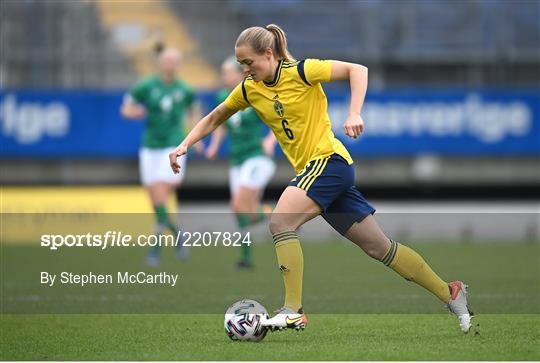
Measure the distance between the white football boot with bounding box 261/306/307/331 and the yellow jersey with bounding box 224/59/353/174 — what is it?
1023 mm

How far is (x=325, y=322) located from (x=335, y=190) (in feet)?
4.82

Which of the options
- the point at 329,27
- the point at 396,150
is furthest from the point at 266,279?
the point at 329,27

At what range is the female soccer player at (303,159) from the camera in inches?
285

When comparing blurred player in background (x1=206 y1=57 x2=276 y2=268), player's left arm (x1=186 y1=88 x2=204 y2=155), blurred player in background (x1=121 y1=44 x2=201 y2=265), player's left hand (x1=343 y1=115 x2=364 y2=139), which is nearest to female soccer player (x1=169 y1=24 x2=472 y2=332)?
player's left hand (x1=343 y1=115 x2=364 y2=139)

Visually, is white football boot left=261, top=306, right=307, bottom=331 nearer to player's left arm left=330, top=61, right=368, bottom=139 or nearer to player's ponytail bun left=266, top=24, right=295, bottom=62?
player's left arm left=330, top=61, right=368, bottom=139

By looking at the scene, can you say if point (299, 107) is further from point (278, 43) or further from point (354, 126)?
point (354, 126)

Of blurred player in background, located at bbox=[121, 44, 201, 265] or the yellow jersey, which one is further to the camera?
blurred player in background, located at bbox=[121, 44, 201, 265]

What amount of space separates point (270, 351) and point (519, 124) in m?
16.5

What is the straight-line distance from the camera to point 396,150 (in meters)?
22.6

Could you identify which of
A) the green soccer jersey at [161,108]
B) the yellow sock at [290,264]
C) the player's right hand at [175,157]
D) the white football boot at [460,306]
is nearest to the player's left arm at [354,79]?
the yellow sock at [290,264]

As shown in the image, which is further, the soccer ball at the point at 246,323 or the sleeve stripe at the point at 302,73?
the sleeve stripe at the point at 302,73

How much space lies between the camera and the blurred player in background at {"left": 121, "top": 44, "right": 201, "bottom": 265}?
14.6 m

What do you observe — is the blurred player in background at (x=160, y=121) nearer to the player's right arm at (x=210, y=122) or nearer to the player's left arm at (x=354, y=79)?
the player's right arm at (x=210, y=122)

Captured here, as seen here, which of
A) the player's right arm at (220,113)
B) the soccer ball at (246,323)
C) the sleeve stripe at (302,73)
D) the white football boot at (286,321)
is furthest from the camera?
the player's right arm at (220,113)
